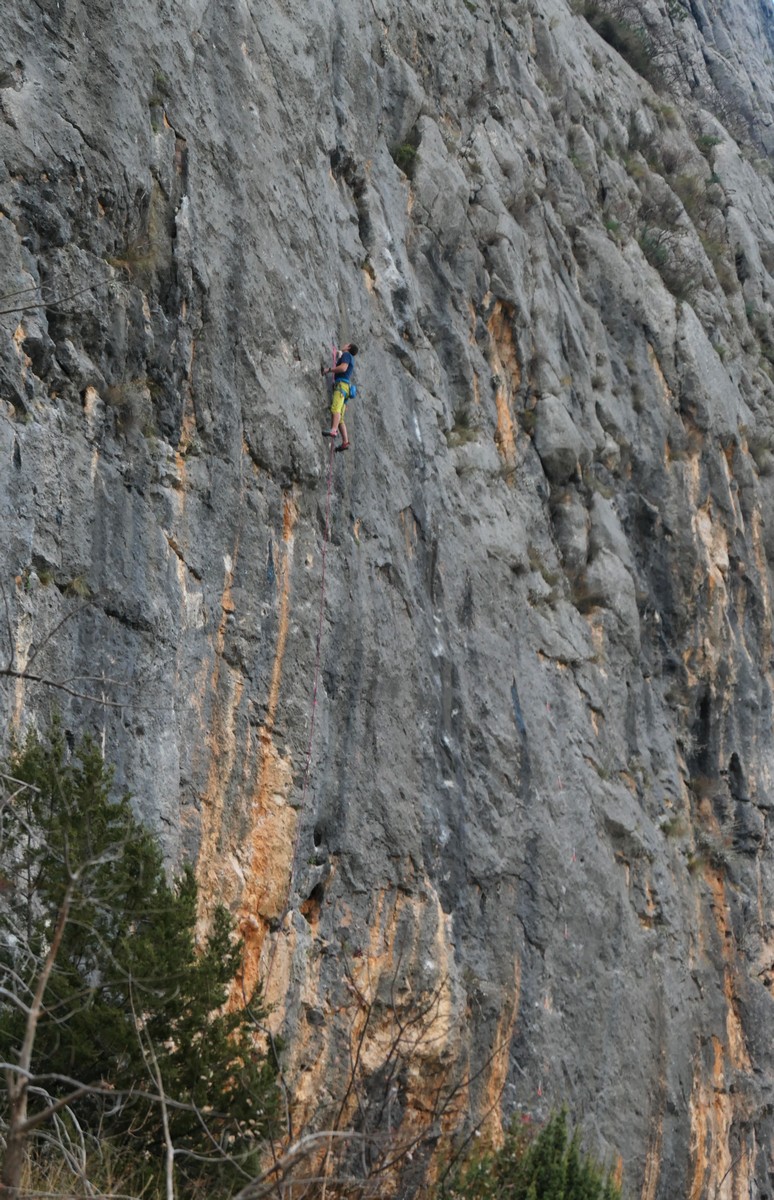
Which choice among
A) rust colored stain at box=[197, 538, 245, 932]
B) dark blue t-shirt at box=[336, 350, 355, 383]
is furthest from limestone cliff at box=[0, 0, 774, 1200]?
dark blue t-shirt at box=[336, 350, 355, 383]

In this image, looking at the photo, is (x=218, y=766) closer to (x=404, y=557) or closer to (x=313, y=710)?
(x=313, y=710)

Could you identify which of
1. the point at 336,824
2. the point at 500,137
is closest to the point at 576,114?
the point at 500,137

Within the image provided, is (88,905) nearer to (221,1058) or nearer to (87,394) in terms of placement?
(221,1058)

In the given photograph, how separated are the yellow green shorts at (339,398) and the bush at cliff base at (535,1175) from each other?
21.8 feet

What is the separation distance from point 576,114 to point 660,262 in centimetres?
308

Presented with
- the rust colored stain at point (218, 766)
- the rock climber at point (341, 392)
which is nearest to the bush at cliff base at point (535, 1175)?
the rust colored stain at point (218, 766)

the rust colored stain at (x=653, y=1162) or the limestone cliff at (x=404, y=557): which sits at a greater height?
the limestone cliff at (x=404, y=557)

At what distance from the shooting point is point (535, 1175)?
11000 mm

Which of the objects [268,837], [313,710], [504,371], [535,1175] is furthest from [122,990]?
[504,371]

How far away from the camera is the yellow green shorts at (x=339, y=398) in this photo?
13234 mm

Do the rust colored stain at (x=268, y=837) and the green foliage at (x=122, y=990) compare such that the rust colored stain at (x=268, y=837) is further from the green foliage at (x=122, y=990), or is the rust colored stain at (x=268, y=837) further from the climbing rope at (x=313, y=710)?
the green foliage at (x=122, y=990)

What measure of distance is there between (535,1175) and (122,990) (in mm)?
4615

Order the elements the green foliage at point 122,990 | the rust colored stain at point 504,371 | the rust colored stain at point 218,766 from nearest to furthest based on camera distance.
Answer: the green foliage at point 122,990 → the rust colored stain at point 218,766 → the rust colored stain at point 504,371

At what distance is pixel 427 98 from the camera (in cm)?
1859
